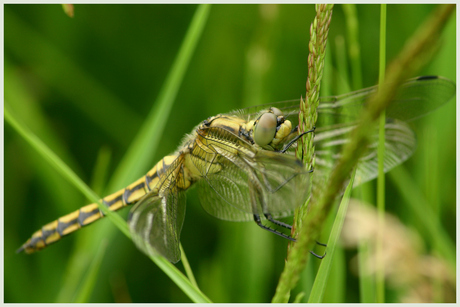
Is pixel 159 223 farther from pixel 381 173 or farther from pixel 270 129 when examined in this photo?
pixel 381 173

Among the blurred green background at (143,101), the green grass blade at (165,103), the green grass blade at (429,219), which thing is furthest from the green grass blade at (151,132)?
the green grass blade at (429,219)

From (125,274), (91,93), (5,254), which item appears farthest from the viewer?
(91,93)

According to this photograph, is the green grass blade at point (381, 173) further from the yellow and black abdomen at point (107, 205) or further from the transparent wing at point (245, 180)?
the yellow and black abdomen at point (107, 205)

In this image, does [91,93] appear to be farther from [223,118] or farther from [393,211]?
[393,211]

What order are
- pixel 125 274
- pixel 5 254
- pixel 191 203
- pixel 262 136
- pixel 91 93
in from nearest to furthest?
1. pixel 262 136
2. pixel 5 254
3. pixel 125 274
4. pixel 191 203
5. pixel 91 93

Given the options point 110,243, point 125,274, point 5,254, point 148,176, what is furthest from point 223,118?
point 5,254

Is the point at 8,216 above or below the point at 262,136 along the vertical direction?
above
